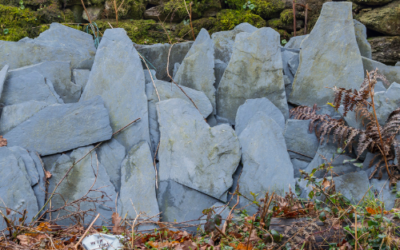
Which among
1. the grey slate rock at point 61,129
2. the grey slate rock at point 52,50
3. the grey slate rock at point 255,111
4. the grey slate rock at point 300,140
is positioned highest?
the grey slate rock at point 52,50

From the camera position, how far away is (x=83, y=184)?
2947mm

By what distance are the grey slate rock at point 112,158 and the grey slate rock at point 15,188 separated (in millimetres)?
Answer: 640

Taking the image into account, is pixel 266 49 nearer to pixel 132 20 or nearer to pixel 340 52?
pixel 340 52

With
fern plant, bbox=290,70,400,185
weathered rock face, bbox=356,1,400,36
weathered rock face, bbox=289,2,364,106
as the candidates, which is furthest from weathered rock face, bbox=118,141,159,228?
weathered rock face, bbox=356,1,400,36

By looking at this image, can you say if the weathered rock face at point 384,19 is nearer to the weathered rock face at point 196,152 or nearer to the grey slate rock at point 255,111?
the grey slate rock at point 255,111

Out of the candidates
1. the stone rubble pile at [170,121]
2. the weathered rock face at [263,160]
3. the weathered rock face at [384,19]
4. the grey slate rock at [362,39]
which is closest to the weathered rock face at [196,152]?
the stone rubble pile at [170,121]

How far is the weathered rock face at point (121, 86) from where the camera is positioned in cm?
321

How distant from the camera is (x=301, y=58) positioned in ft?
12.1

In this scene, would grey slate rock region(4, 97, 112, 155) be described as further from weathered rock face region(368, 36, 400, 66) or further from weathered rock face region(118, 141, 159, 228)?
weathered rock face region(368, 36, 400, 66)

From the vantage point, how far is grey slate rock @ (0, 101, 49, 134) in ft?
10.1

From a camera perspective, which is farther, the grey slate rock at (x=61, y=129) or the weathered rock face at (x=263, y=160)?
the grey slate rock at (x=61, y=129)

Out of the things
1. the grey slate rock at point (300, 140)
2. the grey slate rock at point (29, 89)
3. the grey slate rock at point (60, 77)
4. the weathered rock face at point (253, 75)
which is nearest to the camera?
the grey slate rock at point (300, 140)

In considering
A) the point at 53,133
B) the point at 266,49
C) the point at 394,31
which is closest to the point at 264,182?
the point at 266,49

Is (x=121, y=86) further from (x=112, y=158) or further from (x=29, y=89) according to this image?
(x=29, y=89)
